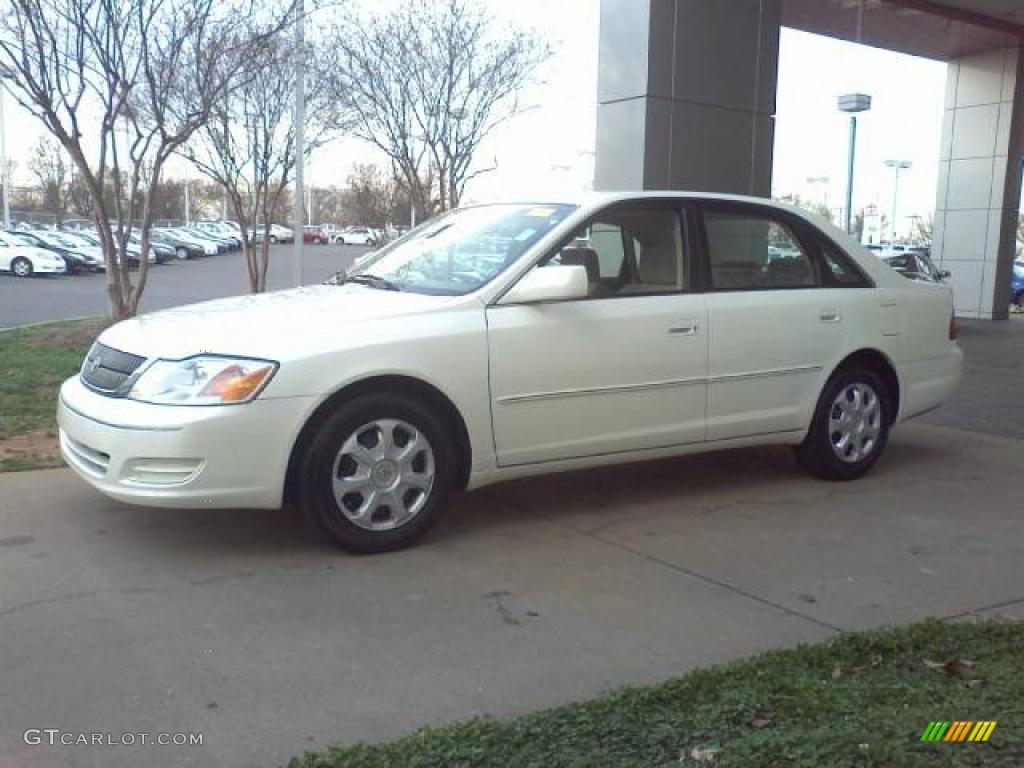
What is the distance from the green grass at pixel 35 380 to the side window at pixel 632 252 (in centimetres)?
348

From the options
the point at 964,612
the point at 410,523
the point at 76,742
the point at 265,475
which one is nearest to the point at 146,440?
the point at 265,475

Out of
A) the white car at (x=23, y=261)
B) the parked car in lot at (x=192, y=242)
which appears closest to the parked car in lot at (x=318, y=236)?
the parked car in lot at (x=192, y=242)

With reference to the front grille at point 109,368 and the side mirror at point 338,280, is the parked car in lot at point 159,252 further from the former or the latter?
the front grille at point 109,368

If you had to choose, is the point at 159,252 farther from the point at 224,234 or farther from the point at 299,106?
the point at 299,106

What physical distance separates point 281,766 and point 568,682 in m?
0.99

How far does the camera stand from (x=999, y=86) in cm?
1948

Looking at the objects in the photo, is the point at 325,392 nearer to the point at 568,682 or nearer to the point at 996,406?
the point at 568,682

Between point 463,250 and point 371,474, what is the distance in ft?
4.51

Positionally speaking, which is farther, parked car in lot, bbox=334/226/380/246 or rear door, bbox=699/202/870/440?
parked car in lot, bbox=334/226/380/246

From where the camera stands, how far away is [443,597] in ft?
13.7

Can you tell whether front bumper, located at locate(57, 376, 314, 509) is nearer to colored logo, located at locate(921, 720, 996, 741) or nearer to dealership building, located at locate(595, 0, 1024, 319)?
colored logo, located at locate(921, 720, 996, 741)

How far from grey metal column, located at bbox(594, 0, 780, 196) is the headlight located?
24.4 feet

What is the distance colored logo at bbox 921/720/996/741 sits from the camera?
2.74 m

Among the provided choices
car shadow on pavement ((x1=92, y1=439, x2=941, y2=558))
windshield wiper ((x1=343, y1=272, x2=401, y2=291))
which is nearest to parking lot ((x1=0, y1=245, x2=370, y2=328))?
windshield wiper ((x1=343, y1=272, x2=401, y2=291))
